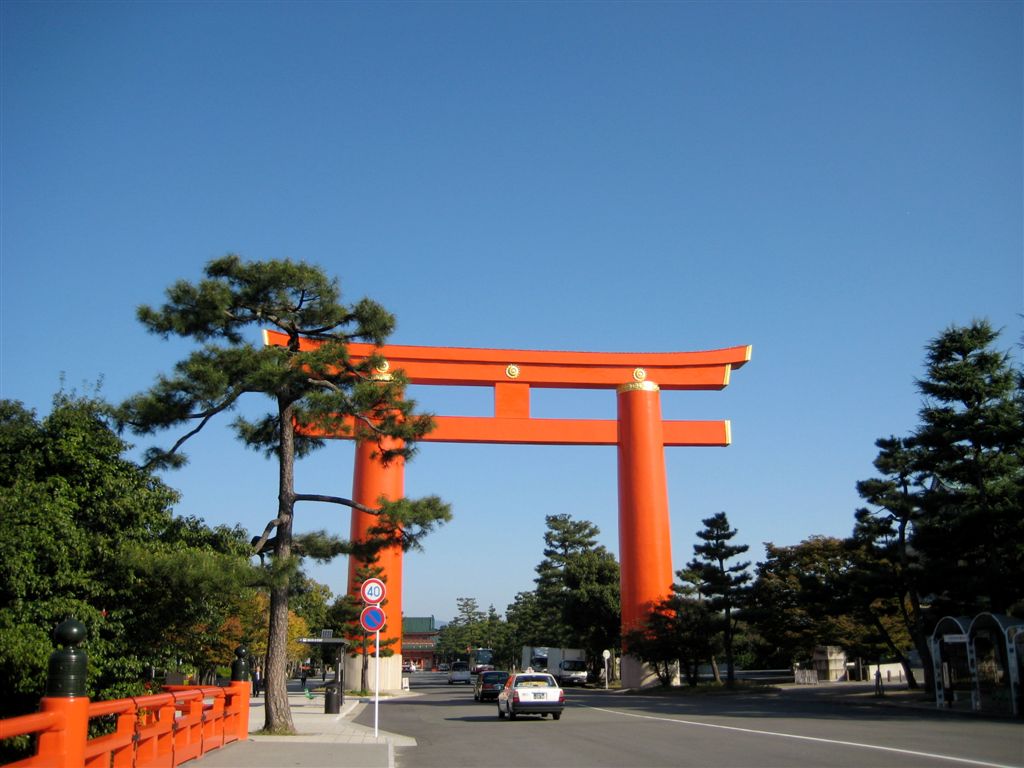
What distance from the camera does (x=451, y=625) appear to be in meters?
119

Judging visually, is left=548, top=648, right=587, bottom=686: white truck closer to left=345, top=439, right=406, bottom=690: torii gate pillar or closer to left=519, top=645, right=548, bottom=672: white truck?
left=519, top=645, right=548, bottom=672: white truck

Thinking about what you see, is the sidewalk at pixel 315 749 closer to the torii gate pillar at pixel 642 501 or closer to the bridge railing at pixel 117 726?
the bridge railing at pixel 117 726

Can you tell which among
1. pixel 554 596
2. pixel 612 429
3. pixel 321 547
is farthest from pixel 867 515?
pixel 554 596

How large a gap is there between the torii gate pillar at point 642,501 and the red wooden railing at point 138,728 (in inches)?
932

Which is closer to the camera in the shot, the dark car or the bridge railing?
the bridge railing

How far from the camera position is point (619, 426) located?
123 feet

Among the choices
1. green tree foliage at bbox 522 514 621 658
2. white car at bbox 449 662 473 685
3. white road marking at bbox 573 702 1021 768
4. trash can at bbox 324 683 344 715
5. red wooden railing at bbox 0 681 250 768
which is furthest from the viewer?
white car at bbox 449 662 473 685

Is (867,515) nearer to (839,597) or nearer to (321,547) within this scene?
(839,597)

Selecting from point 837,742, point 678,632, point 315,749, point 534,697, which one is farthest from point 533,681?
point 678,632

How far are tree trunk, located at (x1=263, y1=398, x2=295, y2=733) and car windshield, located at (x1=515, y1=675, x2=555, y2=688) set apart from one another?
648 cm

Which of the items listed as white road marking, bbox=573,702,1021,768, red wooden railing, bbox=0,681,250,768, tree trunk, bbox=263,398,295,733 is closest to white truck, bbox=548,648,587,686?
white road marking, bbox=573,702,1021,768

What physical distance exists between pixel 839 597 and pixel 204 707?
80.0 ft

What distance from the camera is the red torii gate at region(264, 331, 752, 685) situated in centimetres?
3503

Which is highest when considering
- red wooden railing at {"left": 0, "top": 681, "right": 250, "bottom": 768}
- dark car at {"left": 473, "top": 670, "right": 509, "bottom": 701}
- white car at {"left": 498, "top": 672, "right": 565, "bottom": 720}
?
red wooden railing at {"left": 0, "top": 681, "right": 250, "bottom": 768}
